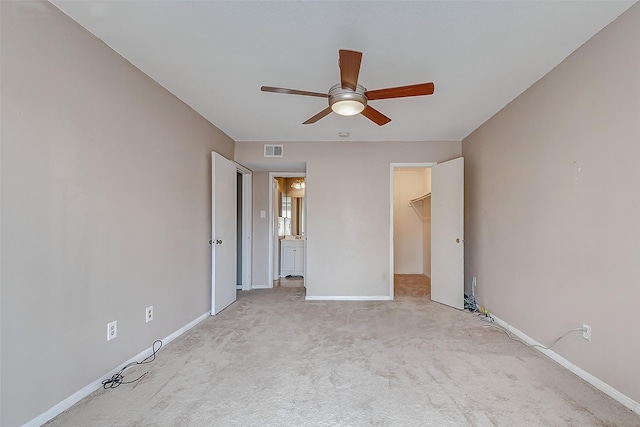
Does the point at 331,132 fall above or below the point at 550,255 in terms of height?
above

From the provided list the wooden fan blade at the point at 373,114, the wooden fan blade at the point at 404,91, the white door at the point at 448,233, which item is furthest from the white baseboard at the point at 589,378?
the wooden fan blade at the point at 373,114

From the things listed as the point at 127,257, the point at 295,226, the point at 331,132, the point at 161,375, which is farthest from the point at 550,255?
the point at 295,226

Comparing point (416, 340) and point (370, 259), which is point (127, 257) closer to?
point (416, 340)

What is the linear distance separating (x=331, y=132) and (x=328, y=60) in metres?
1.76

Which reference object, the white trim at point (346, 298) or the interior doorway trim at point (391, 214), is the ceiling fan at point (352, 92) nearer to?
the interior doorway trim at point (391, 214)

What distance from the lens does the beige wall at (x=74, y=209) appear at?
1487 mm

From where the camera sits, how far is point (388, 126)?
3.71 m

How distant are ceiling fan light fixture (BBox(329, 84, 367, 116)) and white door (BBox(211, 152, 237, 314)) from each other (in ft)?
6.20

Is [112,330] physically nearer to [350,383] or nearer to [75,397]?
[75,397]

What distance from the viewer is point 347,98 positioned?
6.99ft

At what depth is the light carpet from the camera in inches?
66.1

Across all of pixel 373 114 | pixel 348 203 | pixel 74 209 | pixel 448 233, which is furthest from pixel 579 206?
pixel 74 209

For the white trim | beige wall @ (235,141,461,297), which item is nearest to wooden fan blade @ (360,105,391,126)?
beige wall @ (235,141,461,297)

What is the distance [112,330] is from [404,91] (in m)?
2.64
